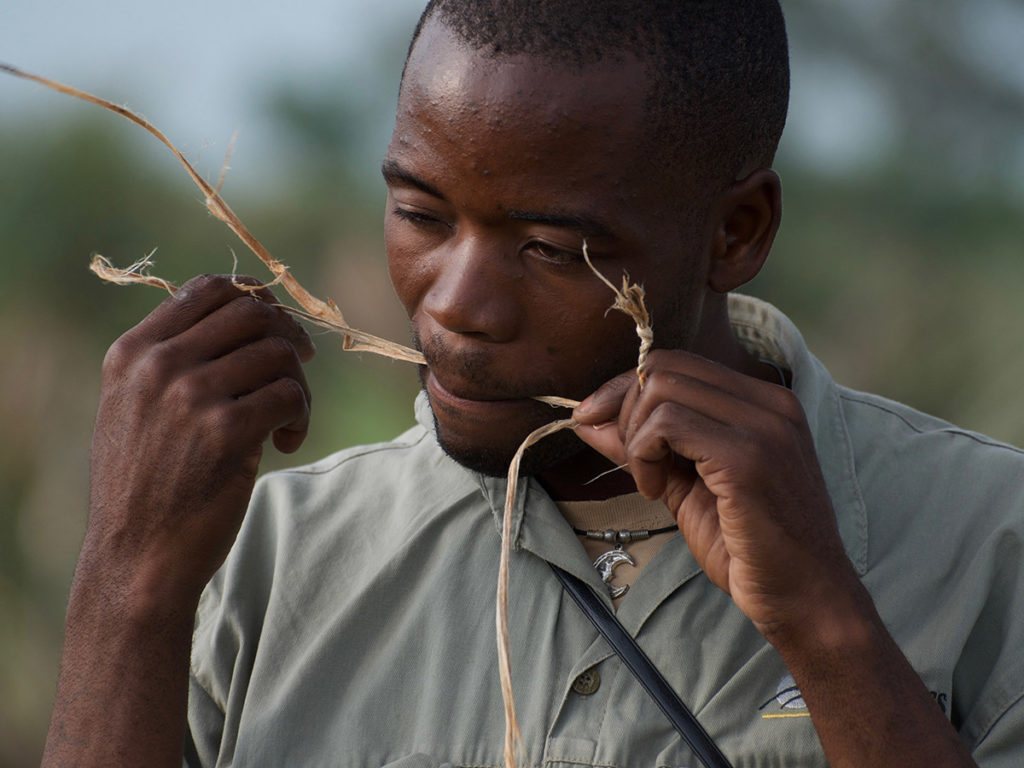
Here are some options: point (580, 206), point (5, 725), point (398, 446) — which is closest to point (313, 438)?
point (5, 725)

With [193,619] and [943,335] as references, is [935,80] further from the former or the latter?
[193,619]

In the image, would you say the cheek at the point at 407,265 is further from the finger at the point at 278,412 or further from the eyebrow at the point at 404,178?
the finger at the point at 278,412

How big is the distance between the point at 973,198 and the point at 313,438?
Answer: 10.2 feet

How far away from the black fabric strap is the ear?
649 millimetres

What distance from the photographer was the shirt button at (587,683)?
218cm

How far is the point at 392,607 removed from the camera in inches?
94.0

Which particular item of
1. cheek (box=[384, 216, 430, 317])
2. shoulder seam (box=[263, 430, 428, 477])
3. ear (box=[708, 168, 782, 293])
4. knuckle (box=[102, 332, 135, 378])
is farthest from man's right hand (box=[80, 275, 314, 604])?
ear (box=[708, 168, 782, 293])

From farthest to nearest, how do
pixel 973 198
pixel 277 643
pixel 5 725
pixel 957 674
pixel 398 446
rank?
pixel 973 198, pixel 5 725, pixel 398 446, pixel 277 643, pixel 957 674

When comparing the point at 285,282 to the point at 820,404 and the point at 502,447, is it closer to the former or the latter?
the point at 502,447

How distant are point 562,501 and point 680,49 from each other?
0.91m

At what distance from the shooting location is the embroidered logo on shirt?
2094 mm

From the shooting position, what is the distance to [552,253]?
2039 mm

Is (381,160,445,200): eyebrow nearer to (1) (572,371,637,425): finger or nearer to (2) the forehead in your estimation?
(2) the forehead

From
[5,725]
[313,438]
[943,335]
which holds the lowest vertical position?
[5,725]
